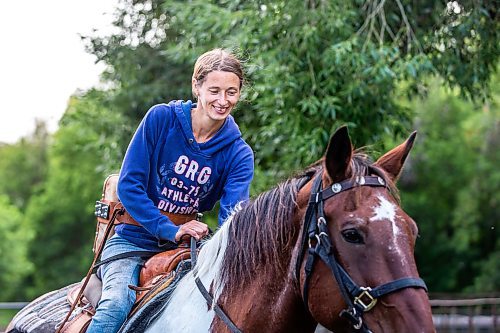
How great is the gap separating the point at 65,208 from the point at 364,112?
46.2 m

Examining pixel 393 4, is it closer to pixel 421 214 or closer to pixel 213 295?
pixel 213 295

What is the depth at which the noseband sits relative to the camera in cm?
343

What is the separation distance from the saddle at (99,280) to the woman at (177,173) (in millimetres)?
43

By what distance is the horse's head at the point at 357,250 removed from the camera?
3406mm

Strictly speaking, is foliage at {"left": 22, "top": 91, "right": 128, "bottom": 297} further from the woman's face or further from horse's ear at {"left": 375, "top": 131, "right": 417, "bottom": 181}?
horse's ear at {"left": 375, "top": 131, "right": 417, "bottom": 181}

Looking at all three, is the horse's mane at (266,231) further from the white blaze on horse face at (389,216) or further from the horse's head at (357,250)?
the white blaze on horse face at (389,216)

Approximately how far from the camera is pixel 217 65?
4469 millimetres

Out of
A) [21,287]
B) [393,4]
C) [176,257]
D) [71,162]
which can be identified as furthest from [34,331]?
[21,287]

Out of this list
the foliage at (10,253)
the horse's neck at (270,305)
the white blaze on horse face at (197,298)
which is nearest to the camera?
the horse's neck at (270,305)

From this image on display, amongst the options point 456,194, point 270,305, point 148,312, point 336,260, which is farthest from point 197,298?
point 456,194

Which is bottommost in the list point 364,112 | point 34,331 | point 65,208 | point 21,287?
point 21,287

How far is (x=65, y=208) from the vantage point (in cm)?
5456

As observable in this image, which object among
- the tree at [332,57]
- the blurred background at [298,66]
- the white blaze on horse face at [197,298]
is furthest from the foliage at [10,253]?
the white blaze on horse face at [197,298]

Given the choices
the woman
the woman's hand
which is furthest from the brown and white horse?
the woman
